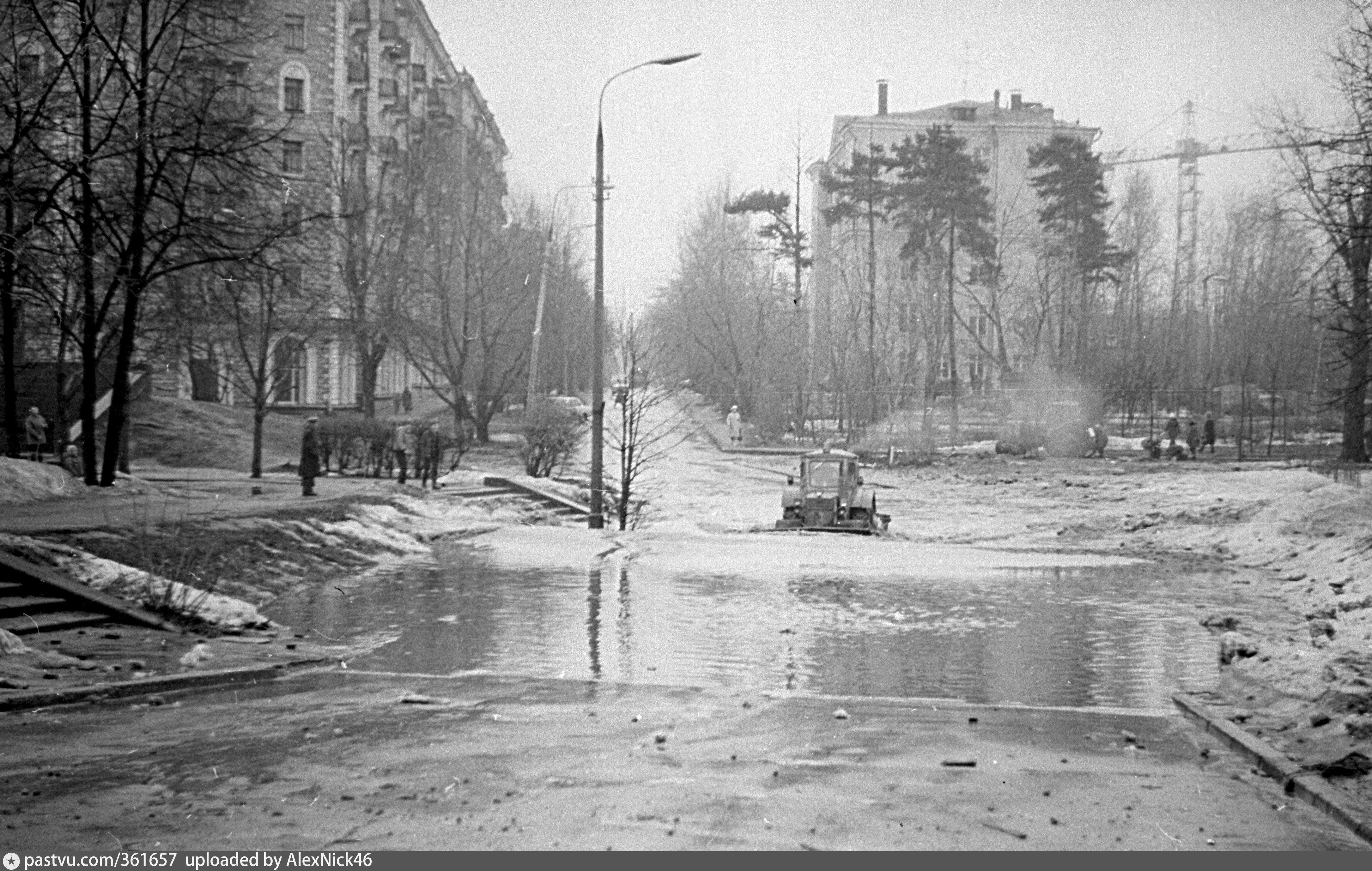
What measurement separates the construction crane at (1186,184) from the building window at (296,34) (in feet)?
133

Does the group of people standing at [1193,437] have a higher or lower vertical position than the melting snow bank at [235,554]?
higher

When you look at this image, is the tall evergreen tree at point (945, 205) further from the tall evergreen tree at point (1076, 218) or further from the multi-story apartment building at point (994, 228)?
the tall evergreen tree at point (1076, 218)

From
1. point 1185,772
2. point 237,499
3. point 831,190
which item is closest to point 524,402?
point 831,190

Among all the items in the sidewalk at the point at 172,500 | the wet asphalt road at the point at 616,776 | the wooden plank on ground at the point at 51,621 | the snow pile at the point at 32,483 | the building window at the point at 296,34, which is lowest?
the wet asphalt road at the point at 616,776

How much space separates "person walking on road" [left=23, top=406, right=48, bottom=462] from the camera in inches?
1303

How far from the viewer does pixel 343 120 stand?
5372 centimetres

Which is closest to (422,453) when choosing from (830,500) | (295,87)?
(830,500)

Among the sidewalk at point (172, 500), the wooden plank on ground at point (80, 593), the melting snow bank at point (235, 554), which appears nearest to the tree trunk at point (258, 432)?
the sidewalk at point (172, 500)

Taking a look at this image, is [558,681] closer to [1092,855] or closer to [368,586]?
[1092,855]

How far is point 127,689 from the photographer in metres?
10.5

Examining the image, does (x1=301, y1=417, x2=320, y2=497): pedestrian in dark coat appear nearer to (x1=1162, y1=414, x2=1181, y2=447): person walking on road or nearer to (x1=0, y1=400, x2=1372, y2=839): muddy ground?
(x1=0, y1=400, x2=1372, y2=839): muddy ground

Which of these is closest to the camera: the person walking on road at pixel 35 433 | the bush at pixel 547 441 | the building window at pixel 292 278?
the building window at pixel 292 278

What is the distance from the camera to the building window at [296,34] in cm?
6481

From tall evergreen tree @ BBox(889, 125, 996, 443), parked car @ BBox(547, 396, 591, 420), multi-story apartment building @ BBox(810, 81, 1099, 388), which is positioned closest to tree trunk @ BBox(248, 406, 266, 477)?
parked car @ BBox(547, 396, 591, 420)
